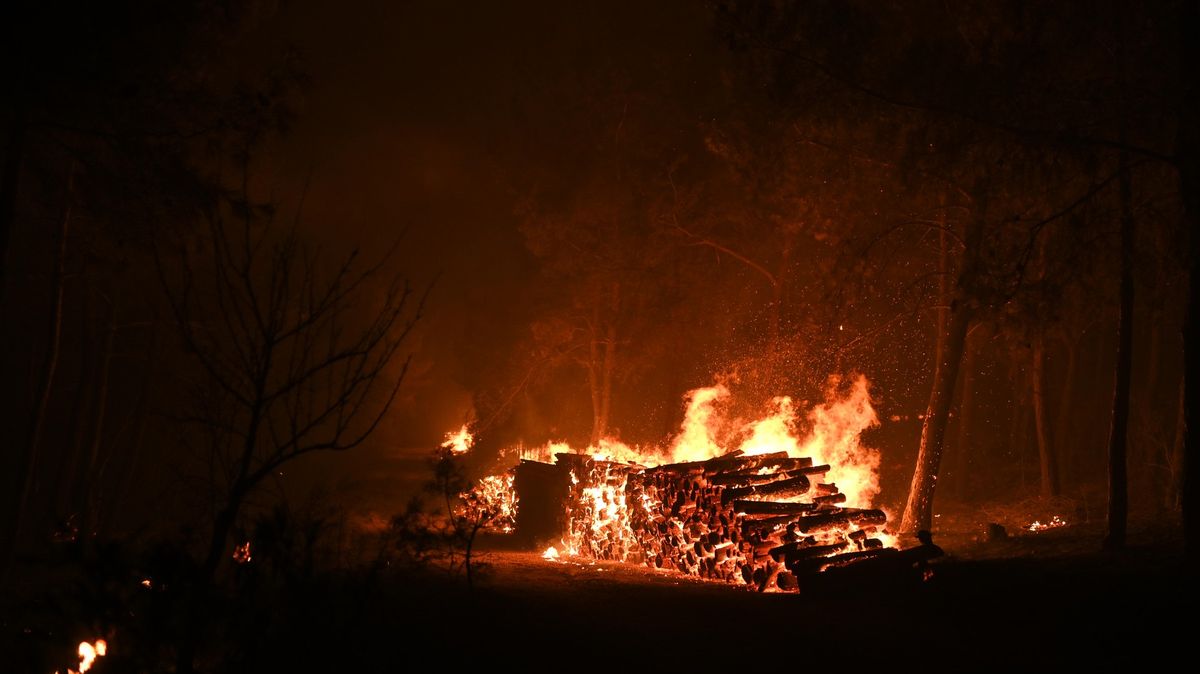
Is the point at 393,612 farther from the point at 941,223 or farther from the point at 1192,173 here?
the point at 941,223

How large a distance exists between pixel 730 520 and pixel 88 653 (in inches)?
313

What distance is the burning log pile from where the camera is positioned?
11414mm

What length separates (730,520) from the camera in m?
12.1

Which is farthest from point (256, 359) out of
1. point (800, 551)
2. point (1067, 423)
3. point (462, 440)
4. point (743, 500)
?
point (462, 440)

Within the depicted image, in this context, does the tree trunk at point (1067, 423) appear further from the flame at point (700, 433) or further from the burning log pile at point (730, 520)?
the burning log pile at point (730, 520)

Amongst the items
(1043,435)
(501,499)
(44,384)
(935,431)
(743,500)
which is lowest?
(743,500)

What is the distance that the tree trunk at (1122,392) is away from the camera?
11.8 meters

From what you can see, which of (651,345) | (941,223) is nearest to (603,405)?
(651,345)

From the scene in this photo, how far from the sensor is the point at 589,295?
3156cm

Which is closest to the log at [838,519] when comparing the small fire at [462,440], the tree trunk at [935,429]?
the tree trunk at [935,429]

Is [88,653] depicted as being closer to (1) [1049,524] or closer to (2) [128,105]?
(2) [128,105]

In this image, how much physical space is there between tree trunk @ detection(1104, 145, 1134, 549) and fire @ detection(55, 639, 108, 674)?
485 inches

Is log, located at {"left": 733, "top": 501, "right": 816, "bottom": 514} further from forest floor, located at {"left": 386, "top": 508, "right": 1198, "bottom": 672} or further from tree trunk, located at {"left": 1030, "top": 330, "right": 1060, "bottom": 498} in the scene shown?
tree trunk, located at {"left": 1030, "top": 330, "right": 1060, "bottom": 498}

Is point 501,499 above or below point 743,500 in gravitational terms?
above
